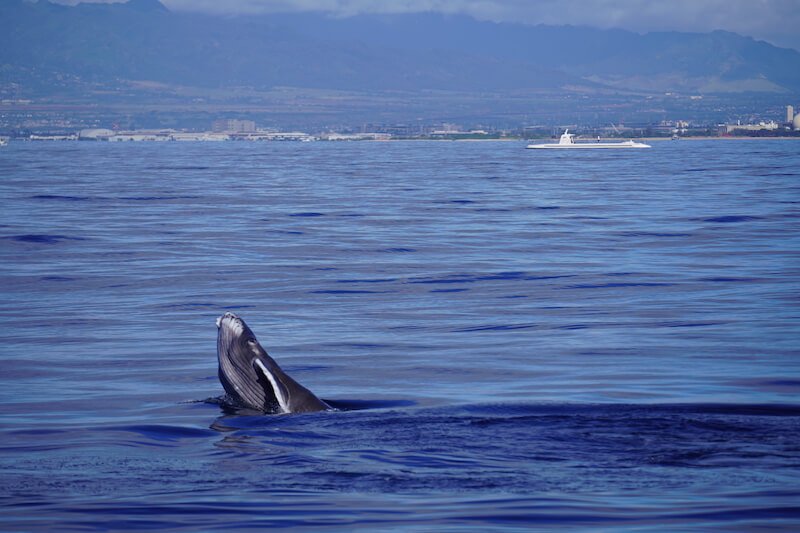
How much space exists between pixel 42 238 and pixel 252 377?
18.7 m

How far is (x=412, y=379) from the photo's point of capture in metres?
11.4

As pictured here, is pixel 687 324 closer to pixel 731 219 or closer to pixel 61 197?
pixel 731 219

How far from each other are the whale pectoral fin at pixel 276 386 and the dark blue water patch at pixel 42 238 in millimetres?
17882

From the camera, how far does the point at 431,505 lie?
679 centimetres

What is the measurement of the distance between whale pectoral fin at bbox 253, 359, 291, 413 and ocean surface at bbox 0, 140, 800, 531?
0.54ft

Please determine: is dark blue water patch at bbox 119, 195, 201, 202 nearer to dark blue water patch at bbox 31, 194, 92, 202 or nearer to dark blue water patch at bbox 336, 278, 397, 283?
dark blue water patch at bbox 31, 194, 92, 202

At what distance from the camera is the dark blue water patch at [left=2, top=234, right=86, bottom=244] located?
2611 cm

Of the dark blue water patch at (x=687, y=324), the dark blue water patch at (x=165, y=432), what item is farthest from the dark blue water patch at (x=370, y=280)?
the dark blue water patch at (x=165, y=432)

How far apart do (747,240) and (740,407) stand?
16589 mm

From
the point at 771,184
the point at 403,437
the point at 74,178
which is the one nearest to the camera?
the point at 403,437

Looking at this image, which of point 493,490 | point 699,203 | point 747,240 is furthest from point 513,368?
point 699,203

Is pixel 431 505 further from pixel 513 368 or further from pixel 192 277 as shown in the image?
pixel 192 277

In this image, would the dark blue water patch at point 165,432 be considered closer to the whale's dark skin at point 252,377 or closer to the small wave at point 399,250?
the whale's dark skin at point 252,377

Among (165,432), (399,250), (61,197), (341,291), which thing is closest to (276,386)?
(165,432)
